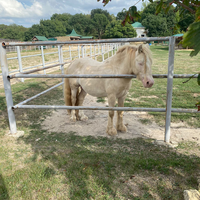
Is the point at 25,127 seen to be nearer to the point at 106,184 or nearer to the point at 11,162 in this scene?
the point at 11,162

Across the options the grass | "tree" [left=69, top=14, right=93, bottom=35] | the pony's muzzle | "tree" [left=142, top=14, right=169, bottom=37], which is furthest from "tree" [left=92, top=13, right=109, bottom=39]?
the pony's muzzle

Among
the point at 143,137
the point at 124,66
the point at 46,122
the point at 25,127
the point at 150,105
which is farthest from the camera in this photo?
the point at 150,105

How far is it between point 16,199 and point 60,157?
71 centimetres

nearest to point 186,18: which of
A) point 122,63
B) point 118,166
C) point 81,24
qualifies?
point 122,63

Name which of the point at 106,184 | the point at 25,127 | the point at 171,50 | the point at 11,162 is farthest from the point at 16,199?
the point at 171,50

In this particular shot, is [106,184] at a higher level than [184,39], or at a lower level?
lower

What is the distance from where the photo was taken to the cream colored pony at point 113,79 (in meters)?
2.17

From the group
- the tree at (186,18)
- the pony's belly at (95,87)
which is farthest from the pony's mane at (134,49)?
the pony's belly at (95,87)

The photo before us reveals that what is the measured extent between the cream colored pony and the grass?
0.67 metres

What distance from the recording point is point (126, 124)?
328 centimetres

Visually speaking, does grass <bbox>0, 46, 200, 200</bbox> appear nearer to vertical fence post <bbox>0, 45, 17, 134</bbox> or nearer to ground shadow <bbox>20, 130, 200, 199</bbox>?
ground shadow <bbox>20, 130, 200, 199</bbox>

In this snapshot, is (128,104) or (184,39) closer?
(184,39)

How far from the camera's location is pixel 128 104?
14.4 feet

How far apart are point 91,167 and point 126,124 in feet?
4.65
